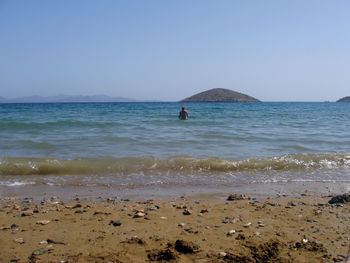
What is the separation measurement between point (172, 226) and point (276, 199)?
7.75 feet

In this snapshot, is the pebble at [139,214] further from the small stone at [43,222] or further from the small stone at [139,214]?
the small stone at [43,222]

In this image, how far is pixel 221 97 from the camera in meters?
92.1

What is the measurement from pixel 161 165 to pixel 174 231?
415 cm

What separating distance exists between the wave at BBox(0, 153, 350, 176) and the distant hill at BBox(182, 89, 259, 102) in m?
83.9

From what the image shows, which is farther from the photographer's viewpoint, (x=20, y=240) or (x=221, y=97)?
(x=221, y=97)

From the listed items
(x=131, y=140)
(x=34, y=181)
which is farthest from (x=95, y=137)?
(x=34, y=181)

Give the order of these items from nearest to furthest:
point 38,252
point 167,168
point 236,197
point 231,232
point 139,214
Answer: point 38,252
point 231,232
point 139,214
point 236,197
point 167,168

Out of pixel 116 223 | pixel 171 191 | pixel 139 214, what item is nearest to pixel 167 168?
pixel 171 191

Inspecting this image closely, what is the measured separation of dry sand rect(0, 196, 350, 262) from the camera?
3.19 metres

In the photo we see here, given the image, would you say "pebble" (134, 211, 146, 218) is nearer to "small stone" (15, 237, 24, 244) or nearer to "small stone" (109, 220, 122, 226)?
"small stone" (109, 220, 122, 226)

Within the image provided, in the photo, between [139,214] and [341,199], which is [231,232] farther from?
[341,199]

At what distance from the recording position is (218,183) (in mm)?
6676

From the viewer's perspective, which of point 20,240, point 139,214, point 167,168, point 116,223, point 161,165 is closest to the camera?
point 20,240

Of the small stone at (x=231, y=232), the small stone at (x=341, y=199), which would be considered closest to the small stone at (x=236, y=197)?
the small stone at (x=341, y=199)
